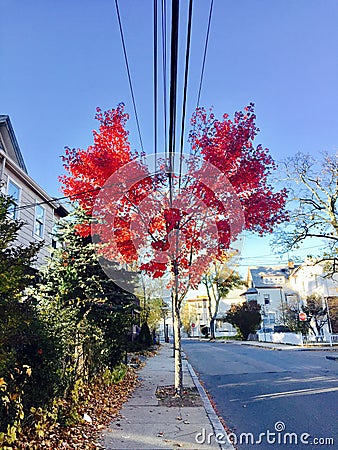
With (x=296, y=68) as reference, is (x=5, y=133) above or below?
above

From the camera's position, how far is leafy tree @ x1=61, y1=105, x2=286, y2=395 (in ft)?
28.2

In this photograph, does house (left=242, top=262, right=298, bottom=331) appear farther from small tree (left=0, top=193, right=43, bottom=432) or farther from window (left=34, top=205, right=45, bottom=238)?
small tree (left=0, top=193, right=43, bottom=432)

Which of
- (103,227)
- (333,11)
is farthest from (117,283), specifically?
(333,11)

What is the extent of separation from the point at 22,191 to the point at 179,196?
→ 309 inches

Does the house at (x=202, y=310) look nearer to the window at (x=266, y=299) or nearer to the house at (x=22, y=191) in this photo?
the window at (x=266, y=299)

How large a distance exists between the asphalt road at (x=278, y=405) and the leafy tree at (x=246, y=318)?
28.5 meters

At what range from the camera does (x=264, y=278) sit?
54.6m

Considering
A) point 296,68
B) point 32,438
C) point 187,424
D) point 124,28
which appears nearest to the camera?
point 32,438

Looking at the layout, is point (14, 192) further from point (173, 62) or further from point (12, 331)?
point (173, 62)

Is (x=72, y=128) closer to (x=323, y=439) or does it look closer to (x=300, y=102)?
(x=300, y=102)

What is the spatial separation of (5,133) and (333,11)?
11738mm

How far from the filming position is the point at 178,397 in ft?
27.3

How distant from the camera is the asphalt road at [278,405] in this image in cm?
567

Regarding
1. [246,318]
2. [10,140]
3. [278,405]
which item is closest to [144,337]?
[10,140]
